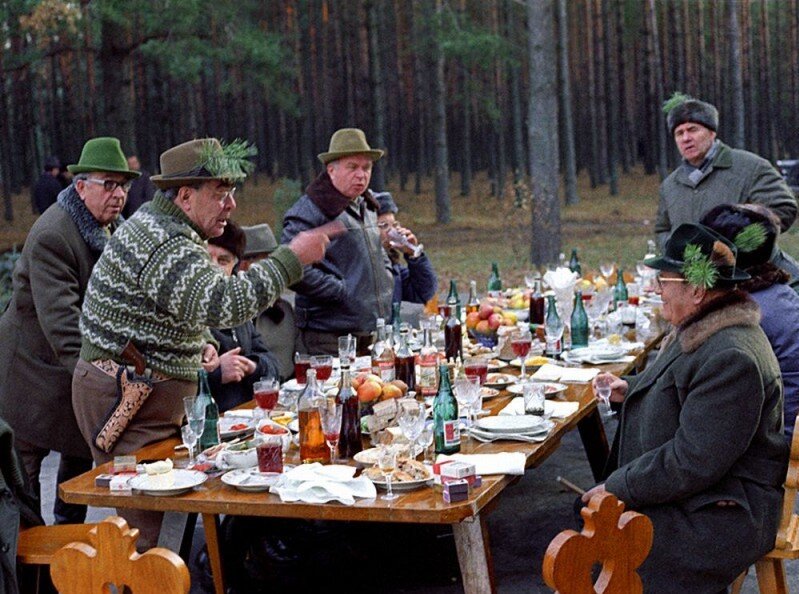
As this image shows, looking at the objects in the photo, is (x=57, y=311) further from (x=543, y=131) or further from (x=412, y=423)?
(x=543, y=131)

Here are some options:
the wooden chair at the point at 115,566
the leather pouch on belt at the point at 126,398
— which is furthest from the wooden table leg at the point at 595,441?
the wooden chair at the point at 115,566

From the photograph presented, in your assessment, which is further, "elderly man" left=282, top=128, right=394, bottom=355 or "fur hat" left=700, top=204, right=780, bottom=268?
"elderly man" left=282, top=128, right=394, bottom=355

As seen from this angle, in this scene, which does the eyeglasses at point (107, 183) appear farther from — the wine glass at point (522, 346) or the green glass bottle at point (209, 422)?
the wine glass at point (522, 346)

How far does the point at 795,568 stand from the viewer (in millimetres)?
4926

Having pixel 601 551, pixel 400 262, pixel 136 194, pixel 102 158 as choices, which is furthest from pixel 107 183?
pixel 136 194

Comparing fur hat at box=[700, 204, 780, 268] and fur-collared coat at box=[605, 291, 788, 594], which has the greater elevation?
fur hat at box=[700, 204, 780, 268]

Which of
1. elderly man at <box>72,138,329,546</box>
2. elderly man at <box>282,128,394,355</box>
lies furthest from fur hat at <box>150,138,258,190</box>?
elderly man at <box>282,128,394,355</box>

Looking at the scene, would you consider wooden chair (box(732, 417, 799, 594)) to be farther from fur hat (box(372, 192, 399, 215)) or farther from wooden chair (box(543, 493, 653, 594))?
fur hat (box(372, 192, 399, 215))

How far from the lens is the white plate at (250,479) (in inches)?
134

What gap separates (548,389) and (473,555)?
137cm

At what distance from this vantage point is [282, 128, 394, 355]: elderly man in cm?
609

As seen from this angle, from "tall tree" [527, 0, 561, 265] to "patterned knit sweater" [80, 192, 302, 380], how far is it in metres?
13.1

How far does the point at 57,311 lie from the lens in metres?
4.71

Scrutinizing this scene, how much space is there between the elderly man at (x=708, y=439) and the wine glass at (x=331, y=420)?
885 millimetres
